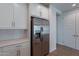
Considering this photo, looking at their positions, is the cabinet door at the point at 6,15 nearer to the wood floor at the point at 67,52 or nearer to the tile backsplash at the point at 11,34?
the tile backsplash at the point at 11,34

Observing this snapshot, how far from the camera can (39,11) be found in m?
2.58

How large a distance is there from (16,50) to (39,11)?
4.01 ft

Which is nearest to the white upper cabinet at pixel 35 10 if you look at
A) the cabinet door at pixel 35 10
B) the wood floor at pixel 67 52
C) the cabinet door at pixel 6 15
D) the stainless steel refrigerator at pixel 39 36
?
the cabinet door at pixel 35 10

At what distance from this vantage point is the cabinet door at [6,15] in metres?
1.91

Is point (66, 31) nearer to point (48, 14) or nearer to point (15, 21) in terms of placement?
point (48, 14)

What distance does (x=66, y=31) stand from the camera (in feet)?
8.70

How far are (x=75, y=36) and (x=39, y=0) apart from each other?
2.11 meters

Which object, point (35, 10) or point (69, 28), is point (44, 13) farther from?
point (69, 28)

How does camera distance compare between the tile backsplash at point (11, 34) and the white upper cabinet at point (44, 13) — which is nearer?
the tile backsplash at point (11, 34)

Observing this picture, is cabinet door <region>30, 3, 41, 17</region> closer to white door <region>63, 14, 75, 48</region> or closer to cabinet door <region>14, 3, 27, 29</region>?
cabinet door <region>14, 3, 27, 29</region>

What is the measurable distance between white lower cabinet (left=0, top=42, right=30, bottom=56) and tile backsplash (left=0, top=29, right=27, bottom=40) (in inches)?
17.0

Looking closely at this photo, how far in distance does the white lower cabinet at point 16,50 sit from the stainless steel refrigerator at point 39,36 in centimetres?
19

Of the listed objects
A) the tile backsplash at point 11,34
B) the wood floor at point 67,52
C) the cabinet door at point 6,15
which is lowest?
the wood floor at point 67,52

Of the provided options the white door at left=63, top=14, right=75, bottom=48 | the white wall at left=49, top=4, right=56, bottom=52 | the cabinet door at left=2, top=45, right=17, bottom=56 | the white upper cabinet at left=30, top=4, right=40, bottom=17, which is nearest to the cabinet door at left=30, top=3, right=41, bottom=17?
the white upper cabinet at left=30, top=4, right=40, bottom=17
